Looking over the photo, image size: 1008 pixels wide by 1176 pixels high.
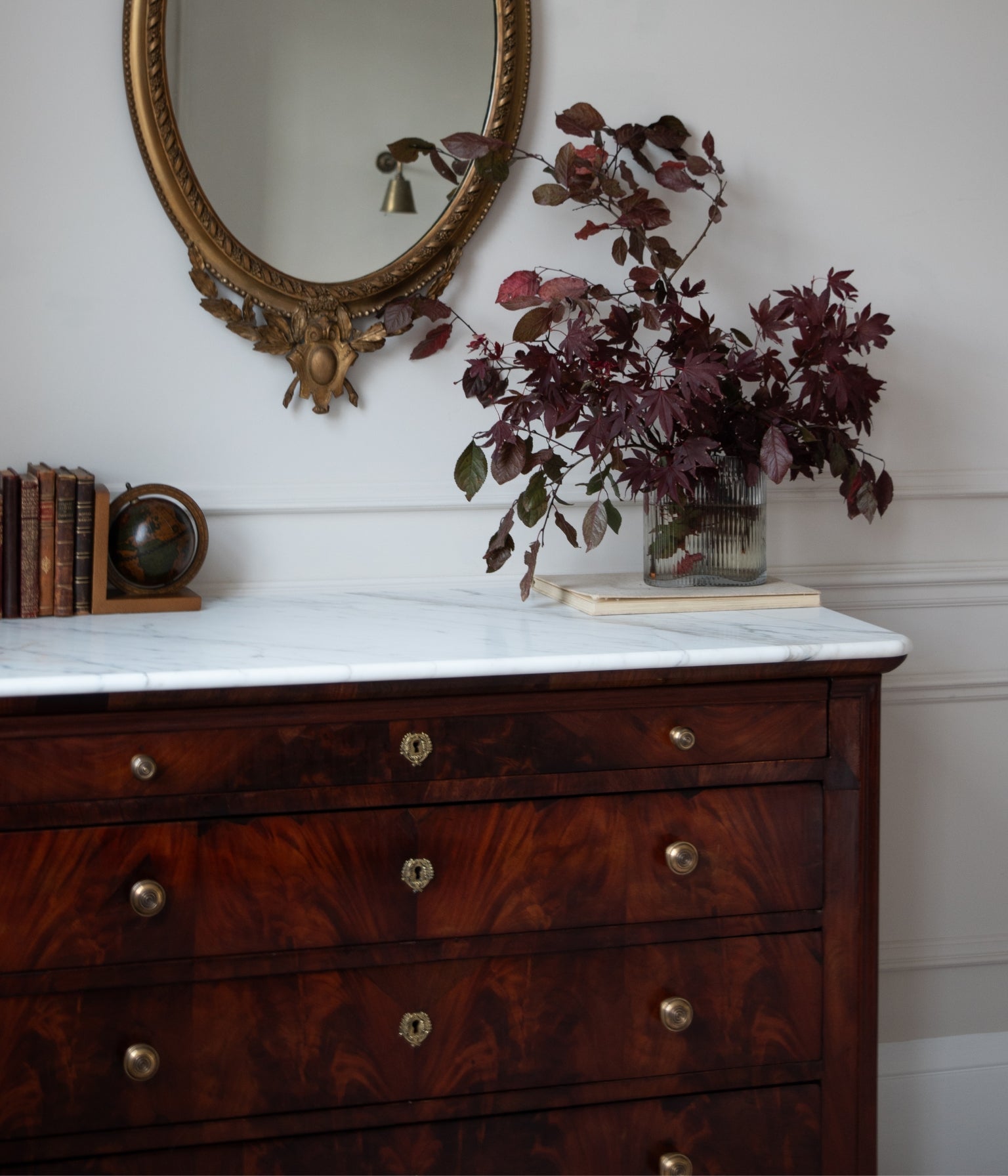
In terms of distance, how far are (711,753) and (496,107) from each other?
4.15 ft

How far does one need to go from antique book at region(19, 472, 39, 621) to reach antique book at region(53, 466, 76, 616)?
3 cm

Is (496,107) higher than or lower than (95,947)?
higher

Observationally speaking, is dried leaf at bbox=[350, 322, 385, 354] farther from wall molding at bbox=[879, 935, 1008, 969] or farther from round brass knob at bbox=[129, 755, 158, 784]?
wall molding at bbox=[879, 935, 1008, 969]

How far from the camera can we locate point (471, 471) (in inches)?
75.0

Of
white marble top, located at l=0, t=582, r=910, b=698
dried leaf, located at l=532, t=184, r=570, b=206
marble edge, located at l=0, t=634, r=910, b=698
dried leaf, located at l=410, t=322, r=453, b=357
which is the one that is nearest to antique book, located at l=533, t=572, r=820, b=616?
white marble top, located at l=0, t=582, r=910, b=698

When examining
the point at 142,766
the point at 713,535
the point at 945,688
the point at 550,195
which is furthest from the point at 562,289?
the point at 945,688

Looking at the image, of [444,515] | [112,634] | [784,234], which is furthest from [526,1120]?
[784,234]

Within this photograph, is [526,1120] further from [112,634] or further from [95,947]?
[112,634]

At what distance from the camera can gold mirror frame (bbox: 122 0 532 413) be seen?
6.42 feet

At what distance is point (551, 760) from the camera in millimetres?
1617

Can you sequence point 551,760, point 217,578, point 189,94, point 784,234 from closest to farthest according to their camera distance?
point 551,760, point 189,94, point 217,578, point 784,234

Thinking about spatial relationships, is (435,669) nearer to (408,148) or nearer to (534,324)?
(534,324)

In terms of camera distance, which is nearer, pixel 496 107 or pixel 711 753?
pixel 711 753

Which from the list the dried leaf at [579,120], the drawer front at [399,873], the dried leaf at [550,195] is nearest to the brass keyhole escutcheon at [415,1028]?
the drawer front at [399,873]
